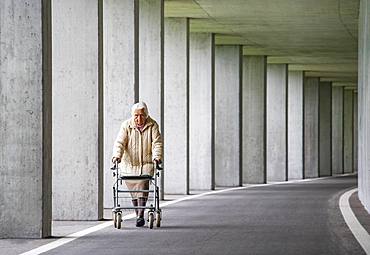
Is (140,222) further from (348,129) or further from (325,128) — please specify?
(348,129)

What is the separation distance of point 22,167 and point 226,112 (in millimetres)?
23372

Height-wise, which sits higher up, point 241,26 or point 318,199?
point 241,26

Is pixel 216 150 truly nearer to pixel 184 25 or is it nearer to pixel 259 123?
pixel 259 123

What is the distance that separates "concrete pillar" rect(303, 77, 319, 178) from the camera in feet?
177

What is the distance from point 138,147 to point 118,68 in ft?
17.1

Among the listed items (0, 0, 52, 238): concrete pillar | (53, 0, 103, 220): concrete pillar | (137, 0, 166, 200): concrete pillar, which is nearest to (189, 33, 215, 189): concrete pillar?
(137, 0, 166, 200): concrete pillar

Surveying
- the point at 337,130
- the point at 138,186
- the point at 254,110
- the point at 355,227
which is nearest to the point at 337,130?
the point at 337,130

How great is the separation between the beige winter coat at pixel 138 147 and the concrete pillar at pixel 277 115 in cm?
2953

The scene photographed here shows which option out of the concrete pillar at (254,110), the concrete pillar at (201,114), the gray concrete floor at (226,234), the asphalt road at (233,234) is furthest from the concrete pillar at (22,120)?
the concrete pillar at (254,110)

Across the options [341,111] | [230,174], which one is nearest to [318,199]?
[230,174]

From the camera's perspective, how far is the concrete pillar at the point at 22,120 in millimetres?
14031

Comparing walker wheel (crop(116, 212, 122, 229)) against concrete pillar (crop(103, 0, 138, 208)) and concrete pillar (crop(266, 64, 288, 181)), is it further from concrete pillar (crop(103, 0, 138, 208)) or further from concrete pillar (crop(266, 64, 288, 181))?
concrete pillar (crop(266, 64, 288, 181))

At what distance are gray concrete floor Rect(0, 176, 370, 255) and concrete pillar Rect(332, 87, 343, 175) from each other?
39.3m

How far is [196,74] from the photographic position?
32906mm
